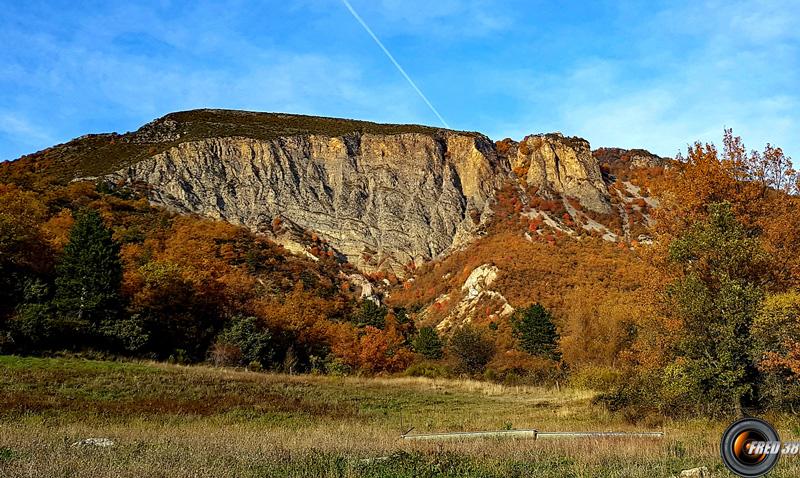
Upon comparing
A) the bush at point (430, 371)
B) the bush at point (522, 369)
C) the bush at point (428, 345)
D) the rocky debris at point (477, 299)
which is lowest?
the bush at point (430, 371)

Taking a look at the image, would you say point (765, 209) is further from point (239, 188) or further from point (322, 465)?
point (239, 188)

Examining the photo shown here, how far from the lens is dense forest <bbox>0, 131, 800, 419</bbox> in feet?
57.6

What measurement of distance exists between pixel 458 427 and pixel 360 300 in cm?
7378

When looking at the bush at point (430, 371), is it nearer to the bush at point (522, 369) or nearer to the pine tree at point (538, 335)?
the bush at point (522, 369)

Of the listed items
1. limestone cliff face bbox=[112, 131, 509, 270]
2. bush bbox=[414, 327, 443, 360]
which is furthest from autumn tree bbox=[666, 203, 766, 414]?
limestone cliff face bbox=[112, 131, 509, 270]

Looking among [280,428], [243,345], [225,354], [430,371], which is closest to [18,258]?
[225,354]

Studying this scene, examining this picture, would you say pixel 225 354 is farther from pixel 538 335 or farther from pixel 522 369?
pixel 538 335

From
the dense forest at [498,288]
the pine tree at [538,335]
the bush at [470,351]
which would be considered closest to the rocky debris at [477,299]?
the dense forest at [498,288]

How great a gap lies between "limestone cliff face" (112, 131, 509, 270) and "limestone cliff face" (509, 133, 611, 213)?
300 inches

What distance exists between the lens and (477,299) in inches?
3403

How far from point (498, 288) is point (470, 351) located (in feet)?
85.0

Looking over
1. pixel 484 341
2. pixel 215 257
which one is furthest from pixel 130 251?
pixel 484 341
